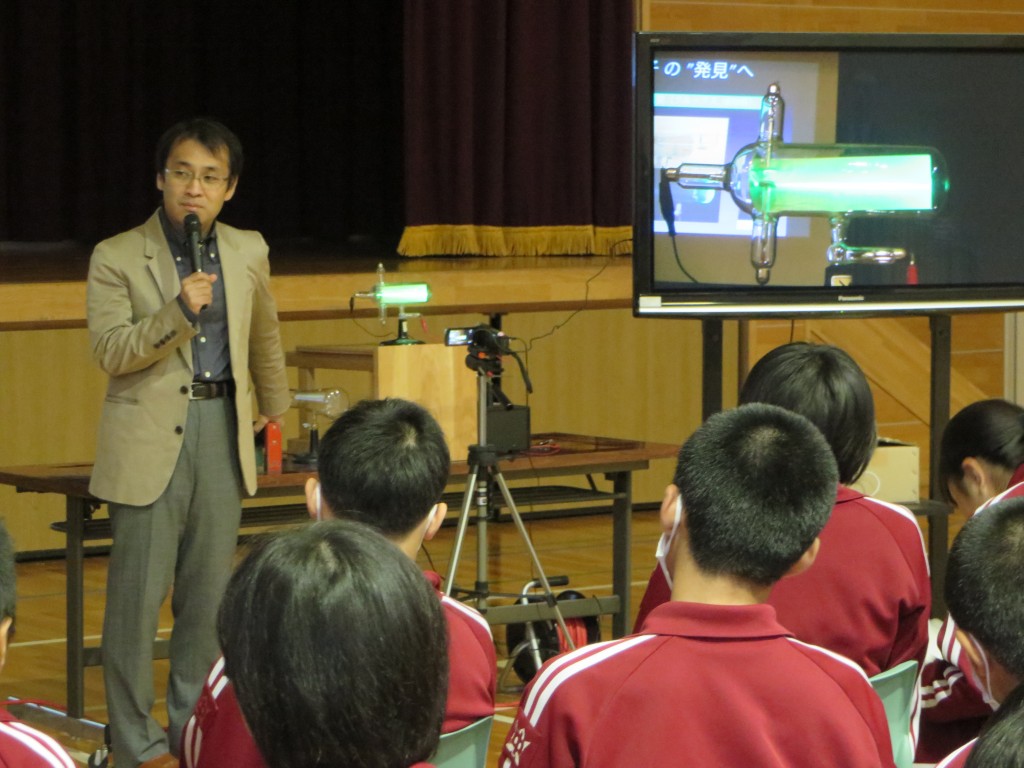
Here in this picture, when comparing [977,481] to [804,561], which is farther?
[977,481]

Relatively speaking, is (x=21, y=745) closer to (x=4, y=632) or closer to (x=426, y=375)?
(x=4, y=632)

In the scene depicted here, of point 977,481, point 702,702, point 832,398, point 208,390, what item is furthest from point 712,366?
point 702,702

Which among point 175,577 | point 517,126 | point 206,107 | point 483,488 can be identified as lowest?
point 175,577

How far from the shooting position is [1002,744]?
944mm

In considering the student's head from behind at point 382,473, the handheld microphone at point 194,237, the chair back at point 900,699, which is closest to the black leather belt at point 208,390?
the handheld microphone at point 194,237

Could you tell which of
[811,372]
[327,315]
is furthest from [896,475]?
[811,372]

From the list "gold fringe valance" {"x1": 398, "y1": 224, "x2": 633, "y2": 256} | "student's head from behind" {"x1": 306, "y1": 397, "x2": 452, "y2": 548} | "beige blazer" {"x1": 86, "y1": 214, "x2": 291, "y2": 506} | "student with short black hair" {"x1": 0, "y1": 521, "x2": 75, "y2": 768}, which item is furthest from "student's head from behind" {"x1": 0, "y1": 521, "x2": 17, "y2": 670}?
"gold fringe valance" {"x1": 398, "y1": 224, "x2": 633, "y2": 256}

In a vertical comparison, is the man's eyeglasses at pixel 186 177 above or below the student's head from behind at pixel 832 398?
above

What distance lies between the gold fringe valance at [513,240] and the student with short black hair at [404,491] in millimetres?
4729

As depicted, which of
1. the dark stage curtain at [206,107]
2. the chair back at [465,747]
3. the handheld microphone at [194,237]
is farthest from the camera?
the dark stage curtain at [206,107]

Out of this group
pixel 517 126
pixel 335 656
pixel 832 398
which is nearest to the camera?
pixel 335 656

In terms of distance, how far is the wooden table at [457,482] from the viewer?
12.5 feet

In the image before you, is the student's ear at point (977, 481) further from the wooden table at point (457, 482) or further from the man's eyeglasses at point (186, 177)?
the man's eyeglasses at point (186, 177)

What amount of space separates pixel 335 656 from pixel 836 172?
10.9ft
